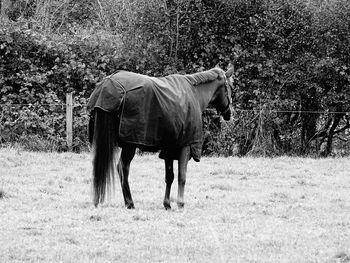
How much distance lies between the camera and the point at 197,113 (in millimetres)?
10242

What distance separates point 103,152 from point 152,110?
0.92 meters

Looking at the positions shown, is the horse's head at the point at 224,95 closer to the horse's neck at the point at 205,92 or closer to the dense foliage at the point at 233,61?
the horse's neck at the point at 205,92

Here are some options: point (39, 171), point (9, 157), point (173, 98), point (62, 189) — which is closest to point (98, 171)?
point (173, 98)

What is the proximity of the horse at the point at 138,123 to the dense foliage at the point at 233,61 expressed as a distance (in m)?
8.39

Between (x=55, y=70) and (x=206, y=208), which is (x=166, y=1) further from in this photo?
(x=206, y=208)

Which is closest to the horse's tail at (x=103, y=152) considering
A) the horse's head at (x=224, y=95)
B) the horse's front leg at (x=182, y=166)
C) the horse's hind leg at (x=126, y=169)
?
the horse's hind leg at (x=126, y=169)

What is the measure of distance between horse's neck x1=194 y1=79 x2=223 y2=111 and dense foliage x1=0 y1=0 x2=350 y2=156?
298 inches

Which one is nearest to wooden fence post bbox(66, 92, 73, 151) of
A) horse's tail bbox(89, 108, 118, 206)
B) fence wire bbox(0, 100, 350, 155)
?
fence wire bbox(0, 100, 350, 155)

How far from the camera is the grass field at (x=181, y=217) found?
707 centimetres

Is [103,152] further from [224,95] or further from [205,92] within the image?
[224,95]

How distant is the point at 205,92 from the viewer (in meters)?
10.8

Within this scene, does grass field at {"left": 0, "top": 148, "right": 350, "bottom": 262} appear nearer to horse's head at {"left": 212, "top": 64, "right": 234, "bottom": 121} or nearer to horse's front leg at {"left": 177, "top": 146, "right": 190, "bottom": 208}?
horse's front leg at {"left": 177, "top": 146, "right": 190, "bottom": 208}

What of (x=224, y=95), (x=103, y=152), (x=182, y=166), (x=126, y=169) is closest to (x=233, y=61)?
(x=224, y=95)

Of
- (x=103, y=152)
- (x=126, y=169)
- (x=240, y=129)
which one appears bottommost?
(x=240, y=129)
